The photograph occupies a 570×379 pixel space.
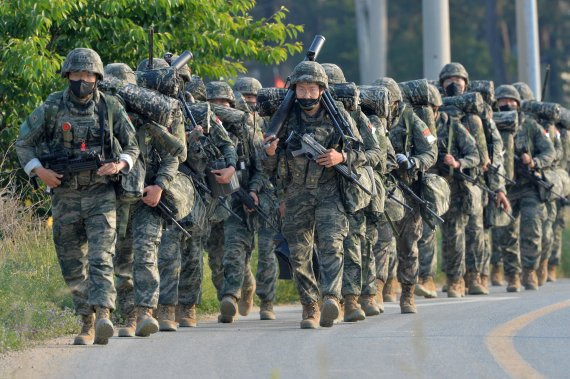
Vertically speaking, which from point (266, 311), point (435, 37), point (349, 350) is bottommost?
point (349, 350)

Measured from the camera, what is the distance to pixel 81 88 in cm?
1220

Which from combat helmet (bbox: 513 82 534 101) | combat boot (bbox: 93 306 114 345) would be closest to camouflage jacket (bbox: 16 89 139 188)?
combat boot (bbox: 93 306 114 345)

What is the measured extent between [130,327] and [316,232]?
1882 millimetres

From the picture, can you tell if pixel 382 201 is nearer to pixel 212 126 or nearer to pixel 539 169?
pixel 212 126

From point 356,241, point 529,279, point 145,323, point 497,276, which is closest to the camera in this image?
point 145,323

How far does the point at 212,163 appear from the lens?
1466 cm

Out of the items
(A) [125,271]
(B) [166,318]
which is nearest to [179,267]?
(B) [166,318]

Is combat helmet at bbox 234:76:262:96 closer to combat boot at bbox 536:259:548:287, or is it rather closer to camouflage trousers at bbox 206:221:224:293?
camouflage trousers at bbox 206:221:224:293

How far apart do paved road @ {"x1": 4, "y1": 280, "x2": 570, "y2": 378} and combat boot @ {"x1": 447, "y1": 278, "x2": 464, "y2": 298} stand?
3141mm

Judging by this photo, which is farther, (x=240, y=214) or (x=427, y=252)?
(x=427, y=252)

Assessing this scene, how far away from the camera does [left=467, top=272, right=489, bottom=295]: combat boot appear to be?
18.8 m

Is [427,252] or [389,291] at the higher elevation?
[427,252]

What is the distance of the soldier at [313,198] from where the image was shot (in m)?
13.7

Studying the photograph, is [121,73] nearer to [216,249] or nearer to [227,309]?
[227,309]
